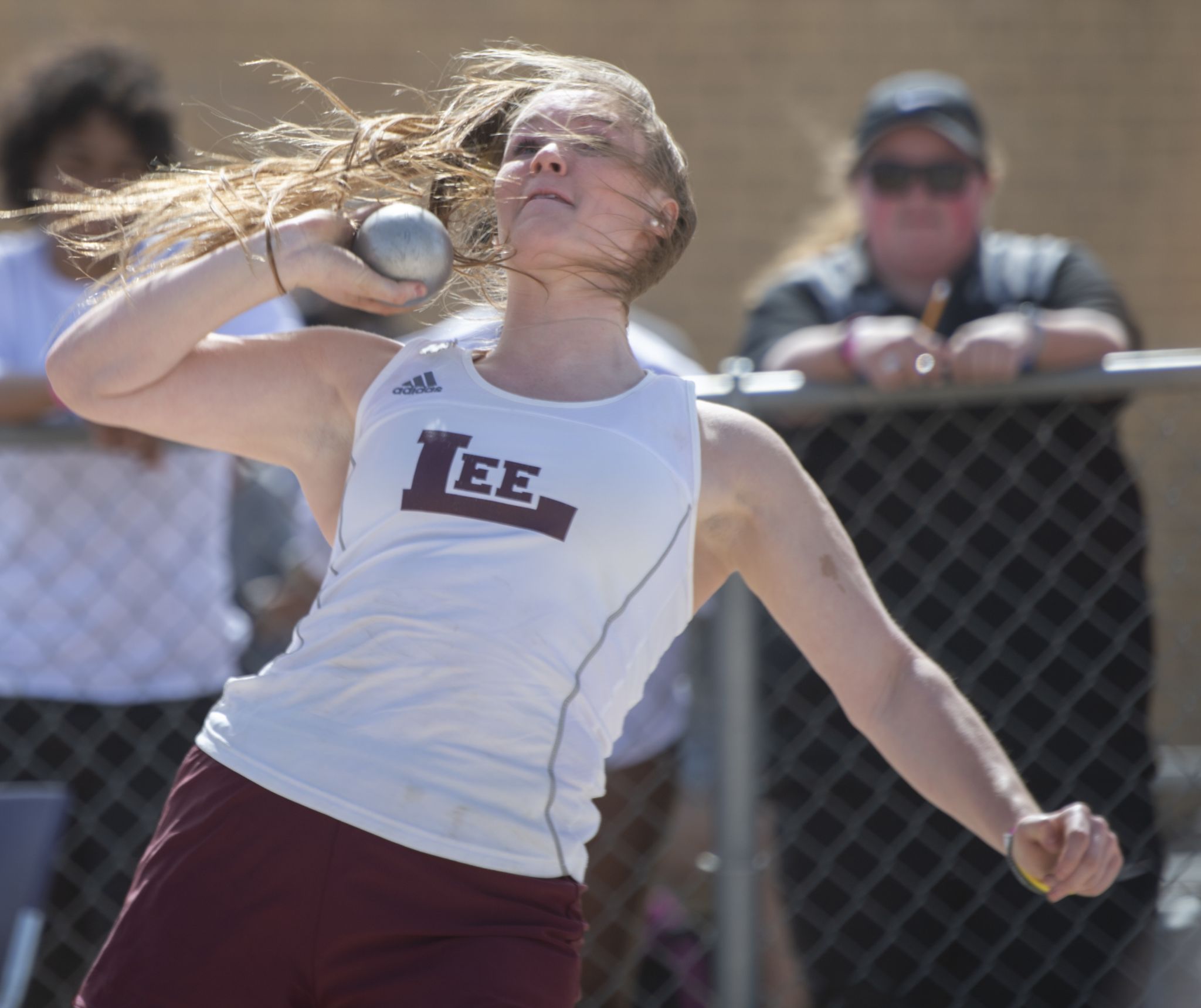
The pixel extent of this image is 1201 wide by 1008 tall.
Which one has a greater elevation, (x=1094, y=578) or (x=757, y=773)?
(x=1094, y=578)

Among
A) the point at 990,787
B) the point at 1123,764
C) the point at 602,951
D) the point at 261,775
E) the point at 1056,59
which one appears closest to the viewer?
the point at 261,775

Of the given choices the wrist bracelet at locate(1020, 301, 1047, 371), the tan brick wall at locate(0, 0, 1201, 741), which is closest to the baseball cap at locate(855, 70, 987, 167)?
the wrist bracelet at locate(1020, 301, 1047, 371)

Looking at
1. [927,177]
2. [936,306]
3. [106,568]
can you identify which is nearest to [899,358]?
[936,306]

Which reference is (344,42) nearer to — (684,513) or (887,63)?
(887,63)

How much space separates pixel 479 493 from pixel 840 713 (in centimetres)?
138

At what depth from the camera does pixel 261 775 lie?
1.73 m

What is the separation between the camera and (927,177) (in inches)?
123

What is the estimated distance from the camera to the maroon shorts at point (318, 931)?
65.0 inches

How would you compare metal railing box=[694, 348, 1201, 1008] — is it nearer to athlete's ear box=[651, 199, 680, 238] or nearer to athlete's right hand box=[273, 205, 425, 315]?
athlete's ear box=[651, 199, 680, 238]

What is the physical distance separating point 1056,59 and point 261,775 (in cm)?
477

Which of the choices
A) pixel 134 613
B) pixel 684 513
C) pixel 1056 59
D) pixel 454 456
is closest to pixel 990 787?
pixel 684 513

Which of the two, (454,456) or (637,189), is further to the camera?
(637,189)

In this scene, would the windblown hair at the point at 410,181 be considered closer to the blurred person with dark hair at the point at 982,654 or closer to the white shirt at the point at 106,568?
the blurred person with dark hair at the point at 982,654

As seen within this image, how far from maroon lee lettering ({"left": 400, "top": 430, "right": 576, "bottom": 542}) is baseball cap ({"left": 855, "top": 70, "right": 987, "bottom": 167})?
179cm
